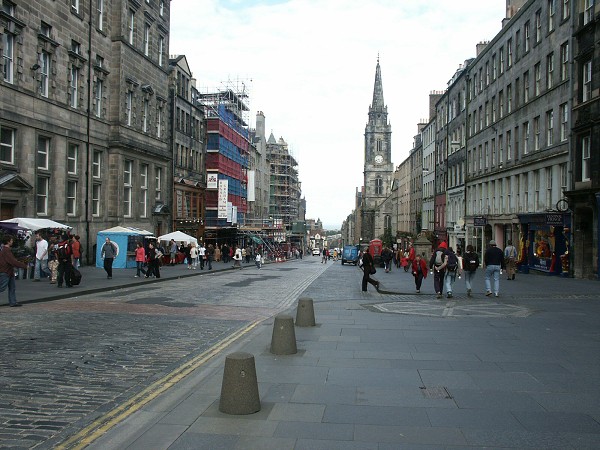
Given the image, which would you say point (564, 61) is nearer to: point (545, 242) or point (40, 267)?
point (545, 242)

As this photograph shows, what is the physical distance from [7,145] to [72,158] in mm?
6242

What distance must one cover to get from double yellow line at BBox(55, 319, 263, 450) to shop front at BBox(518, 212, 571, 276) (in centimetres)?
2353

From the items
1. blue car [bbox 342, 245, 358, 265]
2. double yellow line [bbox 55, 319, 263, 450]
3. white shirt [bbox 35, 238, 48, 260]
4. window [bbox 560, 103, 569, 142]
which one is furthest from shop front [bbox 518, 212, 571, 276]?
blue car [bbox 342, 245, 358, 265]

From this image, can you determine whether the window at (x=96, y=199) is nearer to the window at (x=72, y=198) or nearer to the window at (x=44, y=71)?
the window at (x=72, y=198)

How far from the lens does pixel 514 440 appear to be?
5406 mm

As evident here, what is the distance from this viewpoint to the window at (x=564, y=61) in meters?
29.5

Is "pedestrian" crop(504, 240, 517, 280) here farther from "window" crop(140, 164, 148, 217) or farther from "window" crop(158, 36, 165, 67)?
"window" crop(158, 36, 165, 67)

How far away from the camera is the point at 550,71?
31797 millimetres

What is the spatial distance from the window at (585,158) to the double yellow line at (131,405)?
22813 mm

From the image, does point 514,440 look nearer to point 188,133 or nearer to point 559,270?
point 559,270

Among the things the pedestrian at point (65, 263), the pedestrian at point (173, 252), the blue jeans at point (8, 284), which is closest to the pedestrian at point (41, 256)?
the pedestrian at point (65, 263)

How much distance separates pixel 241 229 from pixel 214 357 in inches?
2341

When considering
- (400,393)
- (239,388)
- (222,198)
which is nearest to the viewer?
(239,388)

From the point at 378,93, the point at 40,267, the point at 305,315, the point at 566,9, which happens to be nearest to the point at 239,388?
the point at 305,315
